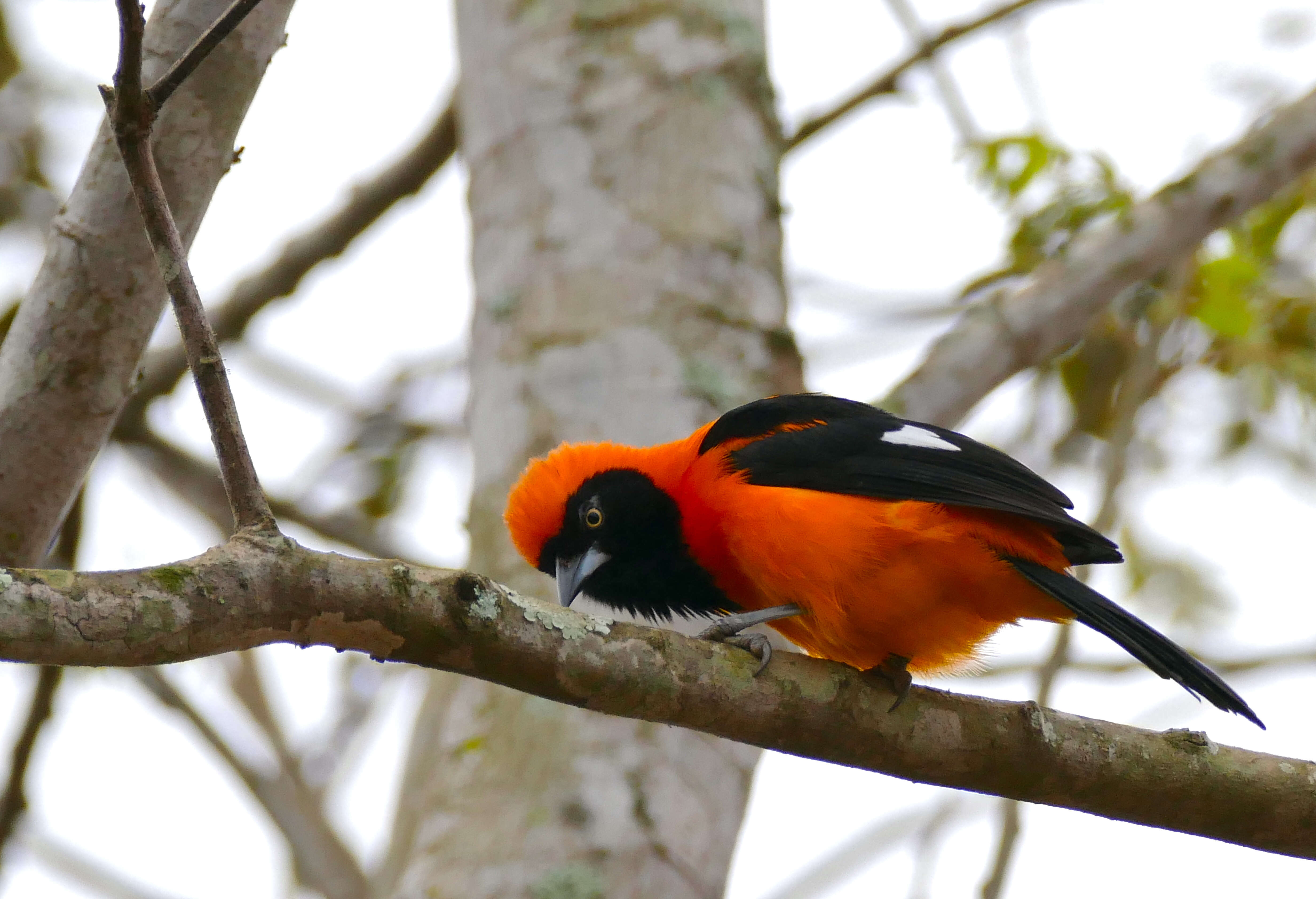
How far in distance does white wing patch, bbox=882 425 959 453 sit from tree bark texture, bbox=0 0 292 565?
2.00m

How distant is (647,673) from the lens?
2.49m

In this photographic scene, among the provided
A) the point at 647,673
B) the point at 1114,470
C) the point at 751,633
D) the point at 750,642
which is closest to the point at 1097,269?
the point at 1114,470

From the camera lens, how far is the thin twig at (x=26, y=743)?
393 cm

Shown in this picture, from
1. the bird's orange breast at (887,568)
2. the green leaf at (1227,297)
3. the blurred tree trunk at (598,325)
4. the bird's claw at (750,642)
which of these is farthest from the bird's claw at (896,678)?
the green leaf at (1227,297)

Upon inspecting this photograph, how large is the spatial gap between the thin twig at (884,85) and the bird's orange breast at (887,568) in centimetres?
305

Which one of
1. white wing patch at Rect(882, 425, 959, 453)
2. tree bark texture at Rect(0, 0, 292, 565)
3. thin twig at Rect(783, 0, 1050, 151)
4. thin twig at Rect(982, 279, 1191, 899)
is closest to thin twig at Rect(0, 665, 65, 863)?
tree bark texture at Rect(0, 0, 292, 565)

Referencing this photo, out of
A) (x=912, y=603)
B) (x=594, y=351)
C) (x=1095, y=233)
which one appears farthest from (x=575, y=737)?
(x=1095, y=233)

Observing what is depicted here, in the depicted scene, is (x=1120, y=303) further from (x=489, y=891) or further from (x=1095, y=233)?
(x=489, y=891)

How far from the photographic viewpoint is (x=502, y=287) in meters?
4.89

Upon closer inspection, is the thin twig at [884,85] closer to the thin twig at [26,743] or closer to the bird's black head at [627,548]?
the bird's black head at [627,548]

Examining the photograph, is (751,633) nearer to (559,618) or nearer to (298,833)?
(559,618)

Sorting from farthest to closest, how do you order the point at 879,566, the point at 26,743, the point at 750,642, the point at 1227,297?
the point at 1227,297 < the point at 26,743 < the point at 879,566 < the point at 750,642

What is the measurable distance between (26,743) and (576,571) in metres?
1.78

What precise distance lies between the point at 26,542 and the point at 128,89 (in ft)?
4.17
